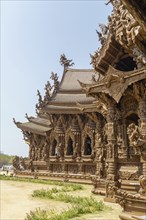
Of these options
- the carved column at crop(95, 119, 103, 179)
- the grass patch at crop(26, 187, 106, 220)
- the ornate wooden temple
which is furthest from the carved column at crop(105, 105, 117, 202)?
the carved column at crop(95, 119, 103, 179)

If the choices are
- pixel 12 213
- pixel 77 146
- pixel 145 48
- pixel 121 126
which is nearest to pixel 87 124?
pixel 77 146

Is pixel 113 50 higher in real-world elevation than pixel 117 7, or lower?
lower

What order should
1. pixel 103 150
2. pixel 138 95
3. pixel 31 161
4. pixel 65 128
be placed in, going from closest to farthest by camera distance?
pixel 138 95 → pixel 103 150 → pixel 65 128 → pixel 31 161

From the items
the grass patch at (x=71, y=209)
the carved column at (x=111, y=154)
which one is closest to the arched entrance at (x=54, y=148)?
the grass patch at (x=71, y=209)

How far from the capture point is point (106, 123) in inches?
491

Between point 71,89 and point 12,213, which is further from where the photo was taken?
point 71,89

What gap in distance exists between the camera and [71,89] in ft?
74.1

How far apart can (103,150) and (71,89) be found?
424 inches

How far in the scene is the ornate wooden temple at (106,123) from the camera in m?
Result: 6.73

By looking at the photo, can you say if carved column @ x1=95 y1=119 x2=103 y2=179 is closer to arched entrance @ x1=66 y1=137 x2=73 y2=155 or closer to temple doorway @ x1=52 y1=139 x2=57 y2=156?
arched entrance @ x1=66 y1=137 x2=73 y2=155

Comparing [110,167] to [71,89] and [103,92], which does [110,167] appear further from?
[71,89]

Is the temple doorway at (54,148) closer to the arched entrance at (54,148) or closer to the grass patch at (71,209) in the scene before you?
the arched entrance at (54,148)

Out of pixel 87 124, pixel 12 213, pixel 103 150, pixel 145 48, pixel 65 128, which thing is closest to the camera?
pixel 145 48

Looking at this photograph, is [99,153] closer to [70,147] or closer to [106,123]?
[106,123]
